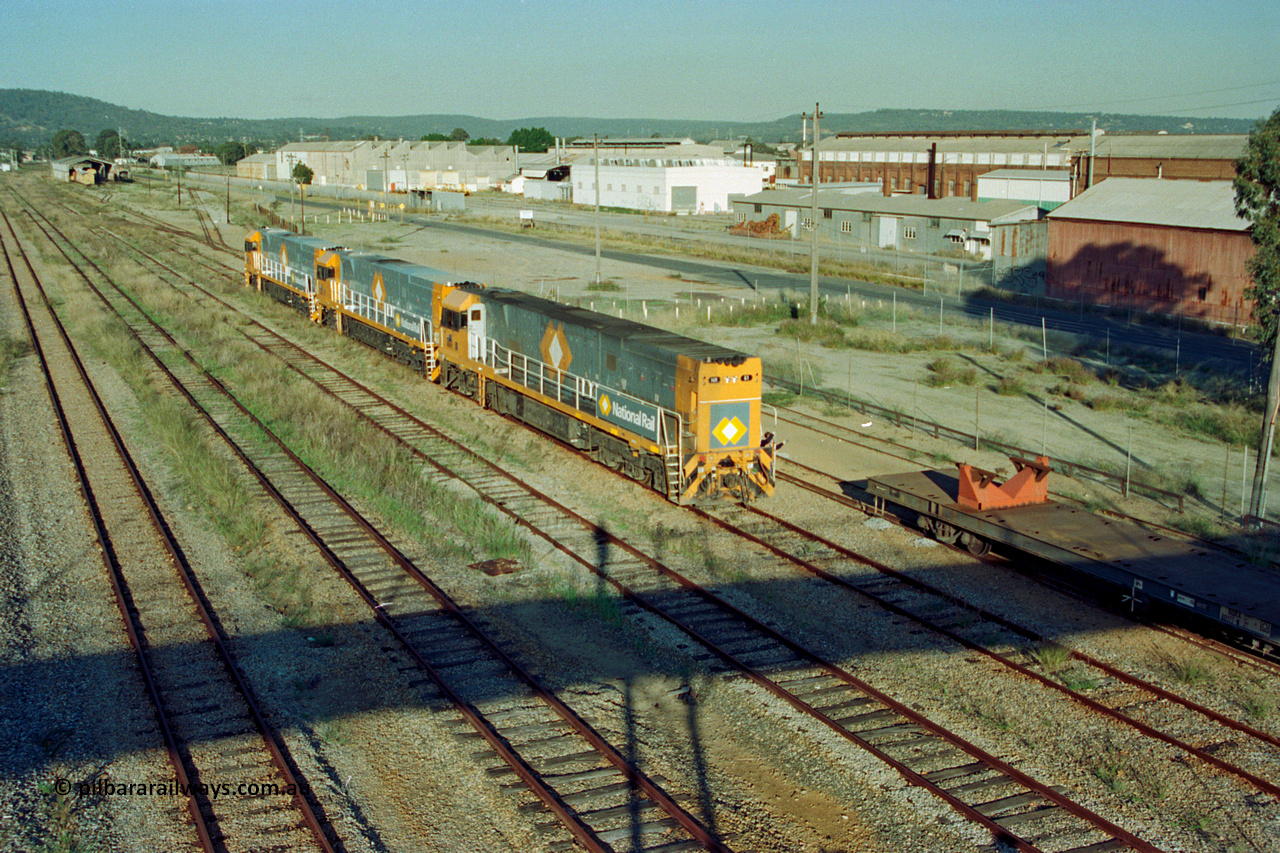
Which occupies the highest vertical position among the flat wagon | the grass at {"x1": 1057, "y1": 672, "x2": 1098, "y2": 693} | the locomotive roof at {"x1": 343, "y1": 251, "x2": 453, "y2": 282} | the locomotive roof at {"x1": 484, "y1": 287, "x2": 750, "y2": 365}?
the locomotive roof at {"x1": 343, "y1": 251, "x2": 453, "y2": 282}

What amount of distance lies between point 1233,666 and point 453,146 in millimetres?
144620

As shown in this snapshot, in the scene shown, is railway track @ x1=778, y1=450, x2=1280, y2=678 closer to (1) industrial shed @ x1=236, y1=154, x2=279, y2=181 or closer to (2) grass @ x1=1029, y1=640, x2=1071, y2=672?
(2) grass @ x1=1029, y1=640, x2=1071, y2=672

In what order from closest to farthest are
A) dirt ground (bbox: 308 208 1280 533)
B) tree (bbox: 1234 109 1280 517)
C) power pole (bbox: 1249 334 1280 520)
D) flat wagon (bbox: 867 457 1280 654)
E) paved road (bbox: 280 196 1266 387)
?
flat wagon (bbox: 867 457 1280 654) < power pole (bbox: 1249 334 1280 520) < dirt ground (bbox: 308 208 1280 533) < tree (bbox: 1234 109 1280 517) < paved road (bbox: 280 196 1266 387)

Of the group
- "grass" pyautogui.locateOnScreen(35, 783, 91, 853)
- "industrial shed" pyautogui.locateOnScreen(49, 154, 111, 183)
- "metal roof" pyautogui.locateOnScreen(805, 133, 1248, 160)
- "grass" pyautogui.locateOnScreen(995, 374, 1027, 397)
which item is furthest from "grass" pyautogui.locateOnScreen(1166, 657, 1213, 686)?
"industrial shed" pyautogui.locateOnScreen(49, 154, 111, 183)

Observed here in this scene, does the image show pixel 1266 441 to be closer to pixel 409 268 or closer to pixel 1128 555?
pixel 1128 555

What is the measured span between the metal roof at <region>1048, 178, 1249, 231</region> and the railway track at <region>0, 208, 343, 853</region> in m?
45.7

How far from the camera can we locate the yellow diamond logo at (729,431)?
67.2 ft

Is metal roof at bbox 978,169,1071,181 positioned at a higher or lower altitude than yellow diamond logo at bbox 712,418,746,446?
higher

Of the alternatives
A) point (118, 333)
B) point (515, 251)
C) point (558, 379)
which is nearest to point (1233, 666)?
point (558, 379)

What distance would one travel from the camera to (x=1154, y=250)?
48781 mm

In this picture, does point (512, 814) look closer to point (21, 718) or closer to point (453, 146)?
point (21, 718)

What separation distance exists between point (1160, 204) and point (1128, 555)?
137ft

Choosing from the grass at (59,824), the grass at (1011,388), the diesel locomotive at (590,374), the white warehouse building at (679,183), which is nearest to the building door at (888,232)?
the white warehouse building at (679,183)

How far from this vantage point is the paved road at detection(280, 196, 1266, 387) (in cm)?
3934
